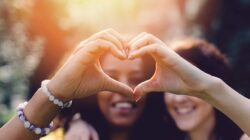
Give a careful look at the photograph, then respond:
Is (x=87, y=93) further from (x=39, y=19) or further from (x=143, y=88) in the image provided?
(x=39, y=19)

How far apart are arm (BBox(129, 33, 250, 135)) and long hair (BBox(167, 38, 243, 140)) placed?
4.96ft

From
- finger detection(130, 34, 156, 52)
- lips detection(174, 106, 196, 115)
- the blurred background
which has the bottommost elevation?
the blurred background

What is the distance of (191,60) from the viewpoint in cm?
413

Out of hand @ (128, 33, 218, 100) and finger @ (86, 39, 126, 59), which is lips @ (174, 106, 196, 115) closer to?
hand @ (128, 33, 218, 100)

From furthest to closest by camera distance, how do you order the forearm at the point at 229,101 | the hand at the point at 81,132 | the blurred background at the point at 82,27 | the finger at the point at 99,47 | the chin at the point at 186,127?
the blurred background at the point at 82,27 < the chin at the point at 186,127 < the hand at the point at 81,132 < the forearm at the point at 229,101 < the finger at the point at 99,47

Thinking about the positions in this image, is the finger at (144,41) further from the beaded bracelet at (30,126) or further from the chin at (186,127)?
the chin at (186,127)

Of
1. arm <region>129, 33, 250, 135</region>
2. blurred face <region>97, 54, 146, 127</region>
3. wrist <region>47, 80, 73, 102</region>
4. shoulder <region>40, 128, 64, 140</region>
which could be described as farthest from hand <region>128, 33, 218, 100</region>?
shoulder <region>40, 128, 64, 140</region>

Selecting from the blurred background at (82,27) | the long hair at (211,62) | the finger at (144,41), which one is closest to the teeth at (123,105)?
the long hair at (211,62)

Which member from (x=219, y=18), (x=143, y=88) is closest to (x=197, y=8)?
(x=219, y=18)

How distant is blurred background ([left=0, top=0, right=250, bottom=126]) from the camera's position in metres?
5.68

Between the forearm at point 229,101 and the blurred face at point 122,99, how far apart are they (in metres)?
1.34

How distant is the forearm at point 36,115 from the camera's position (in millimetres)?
2508

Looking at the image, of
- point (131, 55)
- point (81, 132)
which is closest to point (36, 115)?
point (131, 55)

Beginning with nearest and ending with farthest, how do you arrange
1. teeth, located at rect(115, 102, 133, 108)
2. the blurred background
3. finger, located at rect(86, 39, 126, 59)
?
finger, located at rect(86, 39, 126, 59) < teeth, located at rect(115, 102, 133, 108) < the blurred background
